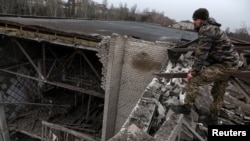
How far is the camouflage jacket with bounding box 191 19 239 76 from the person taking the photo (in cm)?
329

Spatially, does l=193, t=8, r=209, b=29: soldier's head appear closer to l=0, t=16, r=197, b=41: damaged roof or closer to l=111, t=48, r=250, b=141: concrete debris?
l=111, t=48, r=250, b=141: concrete debris

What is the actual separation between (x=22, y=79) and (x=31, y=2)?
109ft

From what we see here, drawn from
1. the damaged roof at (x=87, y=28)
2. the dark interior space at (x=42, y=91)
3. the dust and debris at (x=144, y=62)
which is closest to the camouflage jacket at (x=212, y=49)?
the dust and debris at (x=144, y=62)

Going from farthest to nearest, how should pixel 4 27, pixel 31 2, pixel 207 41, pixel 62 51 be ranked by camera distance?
pixel 31 2 → pixel 62 51 → pixel 4 27 → pixel 207 41

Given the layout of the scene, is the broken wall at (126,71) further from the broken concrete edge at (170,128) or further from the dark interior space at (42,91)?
the broken concrete edge at (170,128)

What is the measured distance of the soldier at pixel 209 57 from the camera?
330cm

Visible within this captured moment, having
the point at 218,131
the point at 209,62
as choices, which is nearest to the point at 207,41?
the point at 209,62

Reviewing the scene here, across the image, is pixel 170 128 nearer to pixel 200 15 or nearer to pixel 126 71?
pixel 200 15

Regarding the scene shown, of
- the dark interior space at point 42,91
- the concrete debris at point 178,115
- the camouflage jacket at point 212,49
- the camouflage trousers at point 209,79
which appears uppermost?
the camouflage jacket at point 212,49

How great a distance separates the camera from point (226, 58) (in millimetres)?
3564

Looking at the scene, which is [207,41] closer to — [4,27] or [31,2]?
[4,27]

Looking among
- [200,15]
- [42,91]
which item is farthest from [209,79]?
[42,91]

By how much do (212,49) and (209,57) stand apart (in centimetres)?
13

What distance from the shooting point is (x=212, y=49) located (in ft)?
11.8
